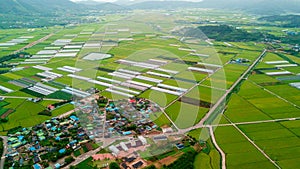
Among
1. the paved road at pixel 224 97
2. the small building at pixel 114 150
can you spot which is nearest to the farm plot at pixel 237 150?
the paved road at pixel 224 97

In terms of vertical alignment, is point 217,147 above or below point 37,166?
above

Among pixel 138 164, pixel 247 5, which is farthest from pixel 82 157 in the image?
pixel 247 5

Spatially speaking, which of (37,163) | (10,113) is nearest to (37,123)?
(10,113)

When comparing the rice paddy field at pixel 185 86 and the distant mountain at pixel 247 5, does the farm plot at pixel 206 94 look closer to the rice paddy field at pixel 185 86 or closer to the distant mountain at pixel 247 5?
the rice paddy field at pixel 185 86

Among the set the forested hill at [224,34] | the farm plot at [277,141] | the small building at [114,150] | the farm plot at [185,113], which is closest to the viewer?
the farm plot at [277,141]

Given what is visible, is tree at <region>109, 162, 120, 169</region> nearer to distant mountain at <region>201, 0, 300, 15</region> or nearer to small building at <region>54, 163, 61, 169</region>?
small building at <region>54, 163, 61, 169</region>

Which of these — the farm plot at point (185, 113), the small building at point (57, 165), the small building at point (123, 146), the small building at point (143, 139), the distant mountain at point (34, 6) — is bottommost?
the small building at point (57, 165)

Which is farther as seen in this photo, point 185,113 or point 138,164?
point 185,113

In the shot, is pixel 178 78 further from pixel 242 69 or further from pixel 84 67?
pixel 84 67

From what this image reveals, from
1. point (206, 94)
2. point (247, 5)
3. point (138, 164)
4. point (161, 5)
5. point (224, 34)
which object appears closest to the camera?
point (138, 164)

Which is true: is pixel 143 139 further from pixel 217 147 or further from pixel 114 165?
pixel 217 147

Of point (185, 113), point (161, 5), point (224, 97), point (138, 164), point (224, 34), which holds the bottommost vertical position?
point (138, 164)

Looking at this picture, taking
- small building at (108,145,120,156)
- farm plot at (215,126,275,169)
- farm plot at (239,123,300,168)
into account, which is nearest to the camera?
farm plot at (215,126,275,169)

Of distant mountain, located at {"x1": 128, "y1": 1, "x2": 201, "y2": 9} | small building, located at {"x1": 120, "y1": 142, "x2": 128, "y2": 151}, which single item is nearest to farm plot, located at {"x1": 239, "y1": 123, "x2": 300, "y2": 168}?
small building, located at {"x1": 120, "y1": 142, "x2": 128, "y2": 151}
